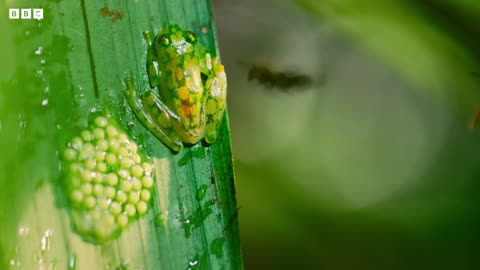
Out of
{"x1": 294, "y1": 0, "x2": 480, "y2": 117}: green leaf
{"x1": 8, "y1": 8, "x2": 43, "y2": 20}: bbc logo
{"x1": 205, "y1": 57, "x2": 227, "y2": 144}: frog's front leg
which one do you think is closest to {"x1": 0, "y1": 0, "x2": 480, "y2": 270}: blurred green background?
{"x1": 294, "y1": 0, "x2": 480, "y2": 117}: green leaf

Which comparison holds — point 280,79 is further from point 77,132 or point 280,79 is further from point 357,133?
point 77,132

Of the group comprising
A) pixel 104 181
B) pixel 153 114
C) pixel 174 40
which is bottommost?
pixel 104 181

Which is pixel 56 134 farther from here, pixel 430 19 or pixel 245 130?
pixel 430 19

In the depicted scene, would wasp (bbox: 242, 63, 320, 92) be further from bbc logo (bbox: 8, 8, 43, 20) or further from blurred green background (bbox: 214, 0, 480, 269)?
bbc logo (bbox: 8, 8, 43, 20)

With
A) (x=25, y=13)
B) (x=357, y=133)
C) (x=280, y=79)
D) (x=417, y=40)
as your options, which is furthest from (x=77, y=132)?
(x=417, y=40)

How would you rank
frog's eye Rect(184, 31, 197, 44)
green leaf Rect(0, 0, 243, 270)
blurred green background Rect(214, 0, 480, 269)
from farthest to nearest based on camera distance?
blurred green background Rect(214, 0, 480, 269)
frog's eye Rect(184, 31, 197, 44)
green leaf Rect(0, 0, 243, 270)

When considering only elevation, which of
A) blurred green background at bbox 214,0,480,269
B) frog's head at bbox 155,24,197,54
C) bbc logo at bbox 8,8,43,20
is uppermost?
bbc logo at bbox 8,8,43,20

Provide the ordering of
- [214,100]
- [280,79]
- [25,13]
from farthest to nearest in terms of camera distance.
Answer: [280,79], [214,100], [25,13]
